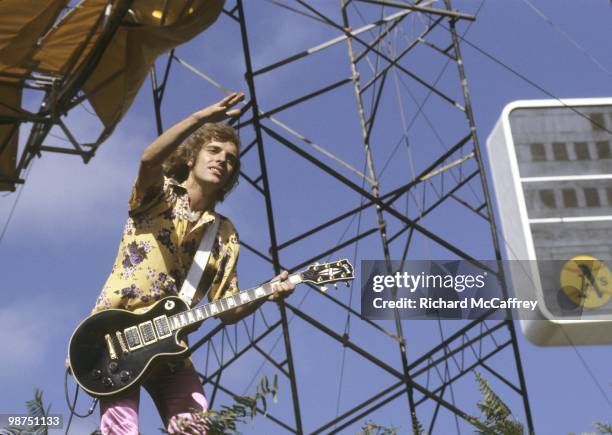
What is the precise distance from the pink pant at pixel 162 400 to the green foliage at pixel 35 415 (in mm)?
1573

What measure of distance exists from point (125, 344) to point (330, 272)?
1061mm

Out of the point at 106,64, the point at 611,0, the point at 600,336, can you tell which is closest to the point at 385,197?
the point at 106,64

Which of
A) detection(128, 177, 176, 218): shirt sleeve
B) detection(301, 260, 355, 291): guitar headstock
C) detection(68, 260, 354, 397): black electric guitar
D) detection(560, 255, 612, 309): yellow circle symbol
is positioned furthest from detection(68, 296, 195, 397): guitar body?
detection(560, 255, 612, 309): yellow circle symbol

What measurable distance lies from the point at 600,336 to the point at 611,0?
1026 cm

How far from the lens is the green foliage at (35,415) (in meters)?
2.69

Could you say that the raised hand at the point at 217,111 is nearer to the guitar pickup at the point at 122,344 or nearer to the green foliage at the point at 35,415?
the guitar pickup at the point at 122,344

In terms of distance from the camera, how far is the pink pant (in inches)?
172

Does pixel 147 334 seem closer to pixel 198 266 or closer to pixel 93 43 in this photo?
pixel 198 266

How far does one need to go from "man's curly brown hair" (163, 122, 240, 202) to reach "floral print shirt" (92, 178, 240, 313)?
0.13 metres

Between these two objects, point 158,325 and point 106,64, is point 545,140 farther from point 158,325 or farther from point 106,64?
point 158,325

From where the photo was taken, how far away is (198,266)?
4.68 m

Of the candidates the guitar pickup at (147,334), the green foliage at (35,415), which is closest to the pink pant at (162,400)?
the guitar pickup at (147,334)

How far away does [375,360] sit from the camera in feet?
31.4

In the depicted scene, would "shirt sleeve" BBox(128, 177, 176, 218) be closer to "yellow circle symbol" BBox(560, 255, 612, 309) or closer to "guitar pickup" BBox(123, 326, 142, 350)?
"guitar pickup" BBox(123, 326, 142, 350)
